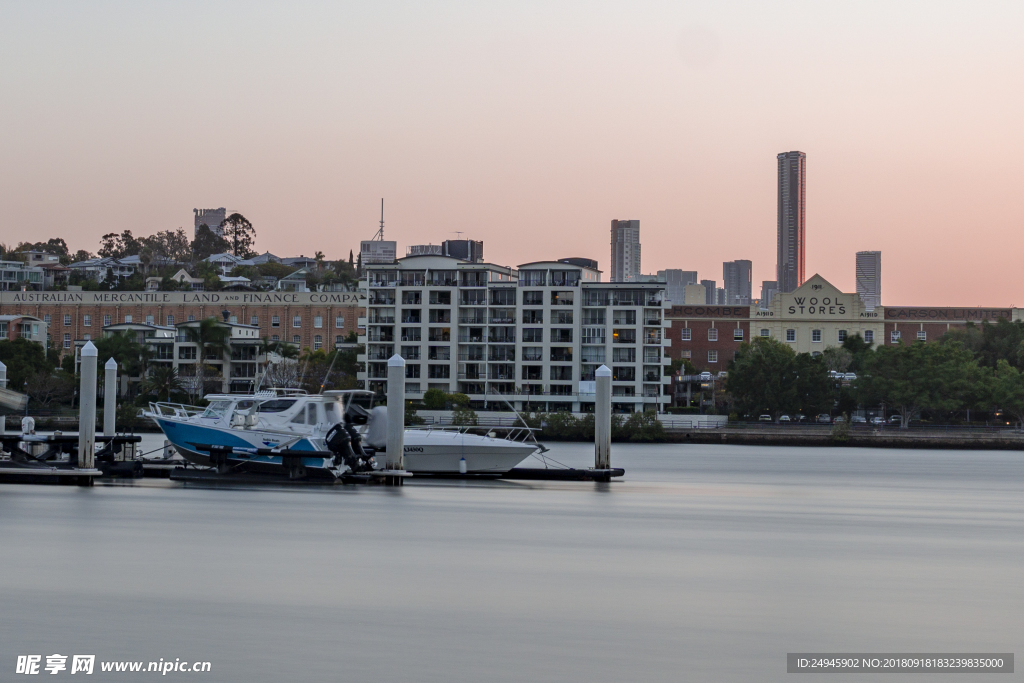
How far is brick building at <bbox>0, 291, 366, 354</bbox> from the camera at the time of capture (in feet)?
511

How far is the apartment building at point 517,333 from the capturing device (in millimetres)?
120500

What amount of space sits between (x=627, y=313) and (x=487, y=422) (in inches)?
823

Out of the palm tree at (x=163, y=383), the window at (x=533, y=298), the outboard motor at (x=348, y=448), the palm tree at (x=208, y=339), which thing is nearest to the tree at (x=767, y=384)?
the window at (x=533, y=298)

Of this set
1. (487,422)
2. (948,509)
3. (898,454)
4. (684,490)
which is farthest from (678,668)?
(487,422)

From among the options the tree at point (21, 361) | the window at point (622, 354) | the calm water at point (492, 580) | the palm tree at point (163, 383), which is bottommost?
the calm water at point (492, 580)

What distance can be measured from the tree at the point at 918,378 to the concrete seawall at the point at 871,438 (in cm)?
296

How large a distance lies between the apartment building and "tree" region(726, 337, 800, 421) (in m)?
7.52

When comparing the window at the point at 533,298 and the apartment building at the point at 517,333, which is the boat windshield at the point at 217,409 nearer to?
the apartment building at the point at 517,333

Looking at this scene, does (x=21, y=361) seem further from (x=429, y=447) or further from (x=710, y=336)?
(x=710, y=336)

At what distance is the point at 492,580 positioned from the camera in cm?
2614

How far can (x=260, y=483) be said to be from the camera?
4259 centimetres

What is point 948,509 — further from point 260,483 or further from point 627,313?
point 627,313

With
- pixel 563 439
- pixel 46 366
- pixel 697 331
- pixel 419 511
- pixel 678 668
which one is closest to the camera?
pixel 678 668

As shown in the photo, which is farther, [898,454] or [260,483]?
[898,454]
